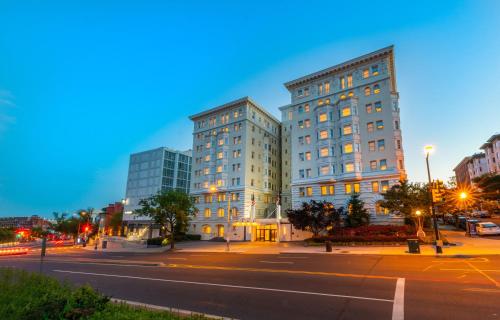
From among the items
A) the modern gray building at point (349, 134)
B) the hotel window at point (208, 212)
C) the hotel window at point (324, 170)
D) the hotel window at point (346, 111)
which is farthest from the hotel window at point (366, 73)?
the hotel window at point (208, 212)

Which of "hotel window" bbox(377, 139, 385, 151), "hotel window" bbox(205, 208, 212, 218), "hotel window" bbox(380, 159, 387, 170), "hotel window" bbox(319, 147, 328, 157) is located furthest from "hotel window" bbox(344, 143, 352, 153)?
"hotel window" bbox(205, 208, 212, 218)

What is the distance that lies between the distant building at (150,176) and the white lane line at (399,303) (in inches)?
3189

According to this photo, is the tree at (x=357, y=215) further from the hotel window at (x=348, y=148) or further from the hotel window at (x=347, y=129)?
the hotel window at (x=347, y=129)

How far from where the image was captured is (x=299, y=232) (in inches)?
1865

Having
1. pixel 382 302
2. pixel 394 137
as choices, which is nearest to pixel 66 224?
pixel 394 137

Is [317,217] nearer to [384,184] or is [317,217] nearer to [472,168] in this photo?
[384,184]

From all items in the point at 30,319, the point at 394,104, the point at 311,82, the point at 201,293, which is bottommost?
the point at 201,293

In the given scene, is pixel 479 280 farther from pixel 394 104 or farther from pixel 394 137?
pixel 394 104

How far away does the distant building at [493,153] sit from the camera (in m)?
77.4

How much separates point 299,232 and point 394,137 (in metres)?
21.8

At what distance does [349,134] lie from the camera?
153 feet

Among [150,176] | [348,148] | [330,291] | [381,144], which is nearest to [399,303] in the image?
[330,291]

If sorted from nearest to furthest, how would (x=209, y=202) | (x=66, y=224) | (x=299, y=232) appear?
(x=299, y=232)
(x=209, y=202)
(x=66, y=224)

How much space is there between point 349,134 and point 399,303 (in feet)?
133
